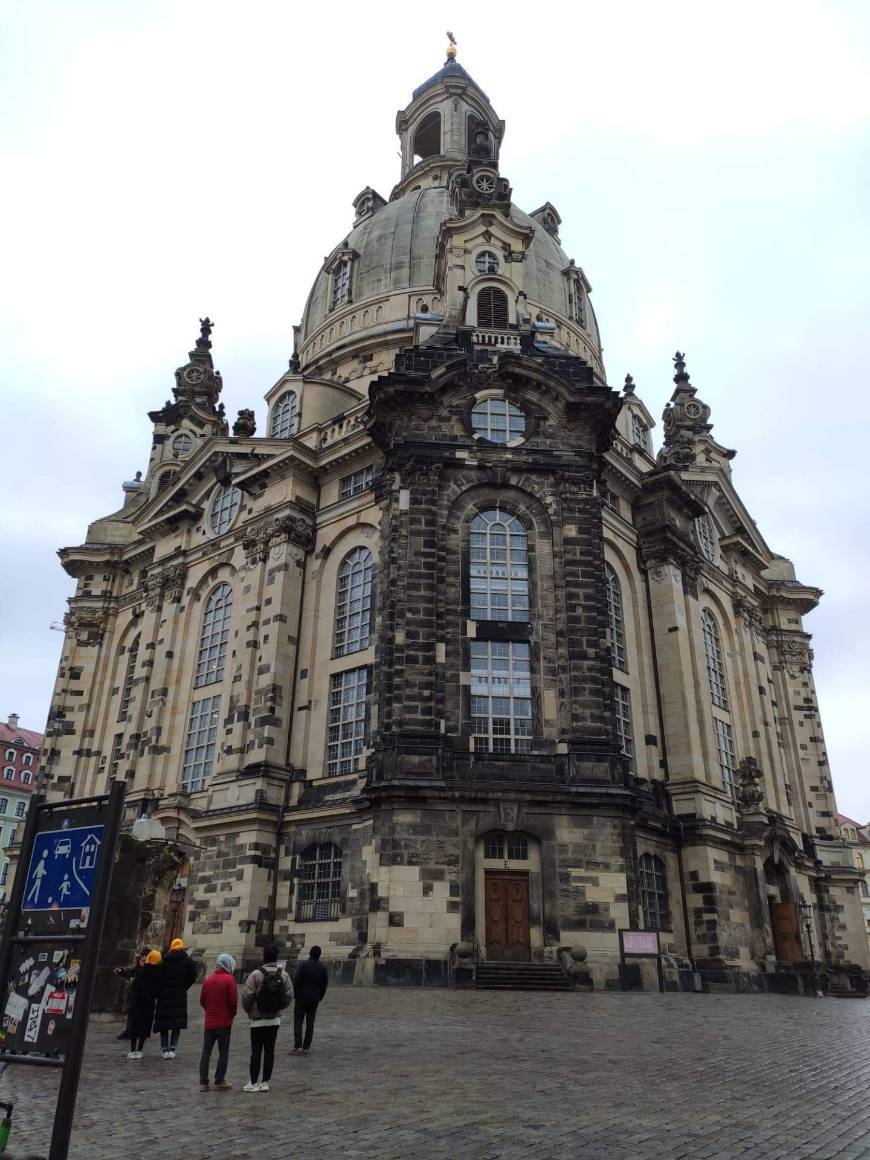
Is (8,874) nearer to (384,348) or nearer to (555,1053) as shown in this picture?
(384,348)

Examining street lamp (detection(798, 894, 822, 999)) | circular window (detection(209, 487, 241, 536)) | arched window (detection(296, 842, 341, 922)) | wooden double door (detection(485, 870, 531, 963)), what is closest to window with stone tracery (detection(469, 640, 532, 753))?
wooden double door (detection(485, 870, 531, 963))

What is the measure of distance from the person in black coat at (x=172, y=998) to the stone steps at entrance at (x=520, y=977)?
1359 centimetres

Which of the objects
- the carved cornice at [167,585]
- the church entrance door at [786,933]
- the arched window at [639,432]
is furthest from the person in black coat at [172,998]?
the arched window at [639,432]

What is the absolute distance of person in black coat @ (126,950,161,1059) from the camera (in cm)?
1334

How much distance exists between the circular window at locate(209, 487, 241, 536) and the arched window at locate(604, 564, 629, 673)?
1759 centimetres

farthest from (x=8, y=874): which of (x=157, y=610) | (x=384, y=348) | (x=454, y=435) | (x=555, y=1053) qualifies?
(x=555, y=1053)

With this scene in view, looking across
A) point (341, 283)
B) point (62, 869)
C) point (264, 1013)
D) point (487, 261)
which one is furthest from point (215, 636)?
point (62, 869)

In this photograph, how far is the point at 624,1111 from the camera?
9.05 m

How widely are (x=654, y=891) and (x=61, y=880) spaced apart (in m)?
29.4

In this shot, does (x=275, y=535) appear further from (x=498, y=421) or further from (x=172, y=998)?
(x=172, y=998)

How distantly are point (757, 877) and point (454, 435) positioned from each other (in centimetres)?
2142

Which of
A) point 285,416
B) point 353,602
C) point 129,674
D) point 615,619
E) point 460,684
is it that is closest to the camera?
point 460,684

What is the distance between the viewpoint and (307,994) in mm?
13086

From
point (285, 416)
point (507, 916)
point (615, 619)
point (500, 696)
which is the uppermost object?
point (285, 416)
